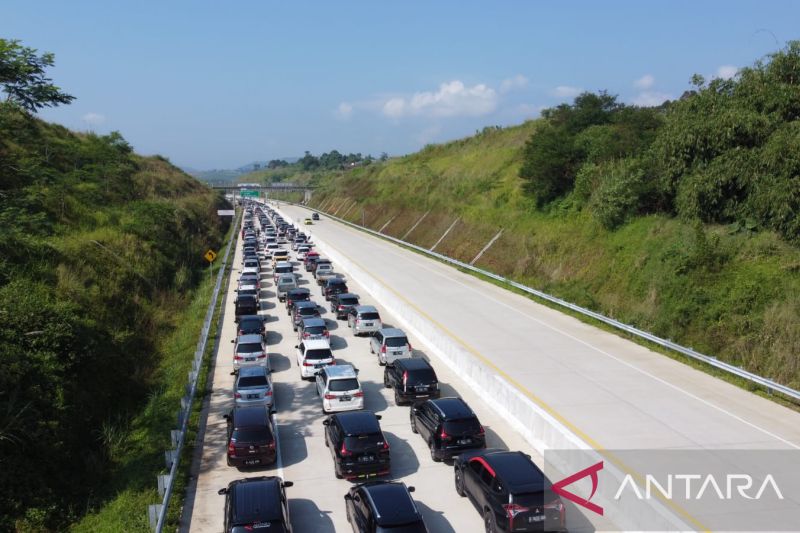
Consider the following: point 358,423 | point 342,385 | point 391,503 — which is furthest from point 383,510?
point 342,385

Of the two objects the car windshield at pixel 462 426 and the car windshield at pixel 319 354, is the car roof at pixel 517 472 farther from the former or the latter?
the car windshield at pixel 319 354

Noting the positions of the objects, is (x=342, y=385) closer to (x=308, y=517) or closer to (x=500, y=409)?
(x=500, y=409)

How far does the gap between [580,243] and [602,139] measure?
37.2ft

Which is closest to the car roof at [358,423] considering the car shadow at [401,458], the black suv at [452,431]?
the car shadow at [401,458]

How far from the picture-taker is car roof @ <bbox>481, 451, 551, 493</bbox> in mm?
11594

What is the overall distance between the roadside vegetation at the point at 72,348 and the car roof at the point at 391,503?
5.38 meters

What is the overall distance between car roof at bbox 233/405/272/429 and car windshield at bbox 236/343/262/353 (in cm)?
676

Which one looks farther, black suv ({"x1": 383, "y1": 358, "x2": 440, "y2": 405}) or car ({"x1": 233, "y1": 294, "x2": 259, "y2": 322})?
car ({"x1": 233, "y1": 294, "x2": 259, "y2": 322})

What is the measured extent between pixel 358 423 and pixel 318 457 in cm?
179

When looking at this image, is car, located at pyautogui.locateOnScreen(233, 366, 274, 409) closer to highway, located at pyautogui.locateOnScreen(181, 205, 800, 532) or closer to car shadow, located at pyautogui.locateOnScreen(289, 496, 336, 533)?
highway, located at pyautogui.locateOnScreen(181, 205, 800, 532)

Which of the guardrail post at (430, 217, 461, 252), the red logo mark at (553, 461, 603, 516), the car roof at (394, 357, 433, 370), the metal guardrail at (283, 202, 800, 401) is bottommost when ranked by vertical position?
the red logo mark at (553, 461, 603, 516)

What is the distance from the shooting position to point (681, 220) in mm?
30594

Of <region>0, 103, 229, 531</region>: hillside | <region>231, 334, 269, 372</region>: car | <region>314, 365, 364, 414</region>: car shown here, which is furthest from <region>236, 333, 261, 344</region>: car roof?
<region>314, 365, 364, 414</region>: car

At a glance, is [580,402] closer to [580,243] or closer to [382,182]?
[580,243]
